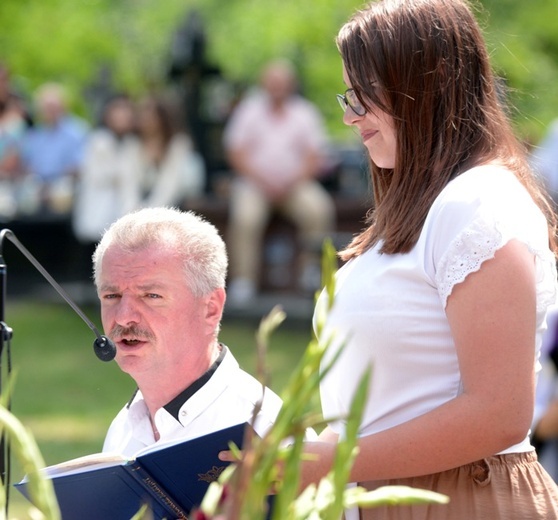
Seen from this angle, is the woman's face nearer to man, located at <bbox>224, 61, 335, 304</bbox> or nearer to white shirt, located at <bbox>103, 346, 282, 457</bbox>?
white shirt, located at <bbox>103, 346, 282, 457</bbox>

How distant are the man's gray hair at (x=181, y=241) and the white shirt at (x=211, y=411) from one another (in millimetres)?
205

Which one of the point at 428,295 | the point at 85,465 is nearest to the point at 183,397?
the point at 85,465

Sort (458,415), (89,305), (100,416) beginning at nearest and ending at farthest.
→ 1. (458,415)
2. (100,416)
3. (89,305)

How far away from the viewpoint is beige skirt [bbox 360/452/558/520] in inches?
87.4

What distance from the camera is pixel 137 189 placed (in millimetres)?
11422

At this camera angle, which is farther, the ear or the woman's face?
the ear

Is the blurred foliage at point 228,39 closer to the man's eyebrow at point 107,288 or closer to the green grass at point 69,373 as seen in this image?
the green grass at point 69,373

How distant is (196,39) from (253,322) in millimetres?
3965

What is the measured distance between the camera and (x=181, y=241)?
8.73 ft

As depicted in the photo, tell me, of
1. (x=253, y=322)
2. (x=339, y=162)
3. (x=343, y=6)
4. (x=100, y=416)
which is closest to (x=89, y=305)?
(x=253, y=322)

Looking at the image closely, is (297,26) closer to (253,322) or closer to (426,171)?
(253,322)

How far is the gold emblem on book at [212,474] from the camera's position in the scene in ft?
7.06

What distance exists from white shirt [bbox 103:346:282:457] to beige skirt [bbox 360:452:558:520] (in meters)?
0.43

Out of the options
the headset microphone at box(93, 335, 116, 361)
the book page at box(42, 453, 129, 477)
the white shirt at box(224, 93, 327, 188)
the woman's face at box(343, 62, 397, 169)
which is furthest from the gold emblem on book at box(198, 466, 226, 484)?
the white shirt at box(224, 93, 327, 188)
